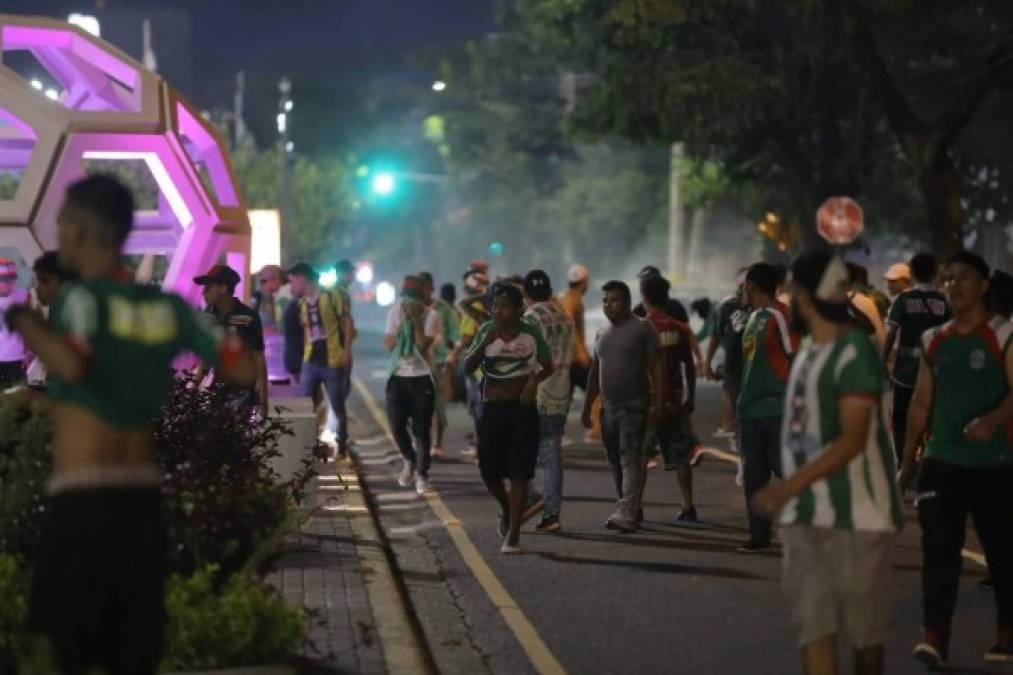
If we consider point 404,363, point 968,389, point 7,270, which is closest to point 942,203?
point 404,363

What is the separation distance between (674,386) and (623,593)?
3868 mm

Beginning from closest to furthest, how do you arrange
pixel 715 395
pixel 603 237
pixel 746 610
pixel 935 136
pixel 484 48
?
pixel 746 610 < pixel 935 136 < pixel 715 395 < pixel 484 48 < pixel 603 237

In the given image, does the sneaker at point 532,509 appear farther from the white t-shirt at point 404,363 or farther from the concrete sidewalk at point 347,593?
the white t-shirt at point 404,363

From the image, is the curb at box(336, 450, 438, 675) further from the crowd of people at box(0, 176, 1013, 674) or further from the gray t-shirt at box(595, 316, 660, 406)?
the gray t-shirt at box(595, 316, 660, 406)

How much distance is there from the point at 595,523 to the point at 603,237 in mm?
79621

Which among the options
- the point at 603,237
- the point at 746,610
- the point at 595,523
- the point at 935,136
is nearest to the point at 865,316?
the point at 595,523

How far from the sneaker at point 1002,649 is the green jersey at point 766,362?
10.3ft

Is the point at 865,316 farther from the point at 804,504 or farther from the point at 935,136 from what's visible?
the point at 935,136

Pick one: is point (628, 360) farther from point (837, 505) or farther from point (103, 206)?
point (103, 206)

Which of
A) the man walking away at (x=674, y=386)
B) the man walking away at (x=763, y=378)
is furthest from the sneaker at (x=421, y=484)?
the man walking away at (x=763, y=378)

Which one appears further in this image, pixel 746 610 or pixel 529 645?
pixel 746 610

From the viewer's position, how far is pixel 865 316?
14602 millimetres

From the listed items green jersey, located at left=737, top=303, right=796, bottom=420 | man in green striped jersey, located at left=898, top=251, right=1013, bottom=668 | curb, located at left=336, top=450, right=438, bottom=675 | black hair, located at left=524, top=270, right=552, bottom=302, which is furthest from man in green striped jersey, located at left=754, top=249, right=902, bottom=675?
black hair, located at left=524, top=270, right=552, bottom=302

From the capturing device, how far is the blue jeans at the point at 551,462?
1405 cm
